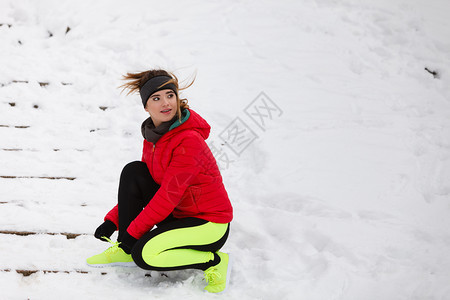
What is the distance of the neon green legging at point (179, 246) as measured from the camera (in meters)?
1.86

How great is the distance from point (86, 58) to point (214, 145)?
171 cm

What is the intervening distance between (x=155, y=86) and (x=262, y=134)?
4.77 feet

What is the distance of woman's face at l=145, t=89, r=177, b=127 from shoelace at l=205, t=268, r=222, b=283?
726 millimetres

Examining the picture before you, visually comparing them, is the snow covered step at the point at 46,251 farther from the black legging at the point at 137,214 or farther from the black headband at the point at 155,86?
the black headband at the point at 155,86

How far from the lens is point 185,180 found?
6.12ft

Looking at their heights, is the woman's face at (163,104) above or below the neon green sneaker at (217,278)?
above

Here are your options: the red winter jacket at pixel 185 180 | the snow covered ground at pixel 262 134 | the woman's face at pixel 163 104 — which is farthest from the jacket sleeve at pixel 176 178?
the snow covered ground at pixel 262 134

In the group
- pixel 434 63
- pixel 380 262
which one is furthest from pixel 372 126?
pixel 380 262

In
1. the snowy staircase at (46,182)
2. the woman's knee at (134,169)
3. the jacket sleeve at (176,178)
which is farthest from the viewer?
the snowy staircase at (46,182)

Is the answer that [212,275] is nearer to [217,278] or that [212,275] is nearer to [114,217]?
[217,278]

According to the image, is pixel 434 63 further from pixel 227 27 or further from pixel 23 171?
pixel 23 171

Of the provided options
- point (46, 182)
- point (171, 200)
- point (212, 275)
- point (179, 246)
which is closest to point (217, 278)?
point (212, 275)

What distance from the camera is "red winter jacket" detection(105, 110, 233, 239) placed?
6.11 feet

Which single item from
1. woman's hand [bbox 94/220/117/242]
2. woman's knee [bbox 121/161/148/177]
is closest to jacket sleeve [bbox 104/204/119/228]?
woman's hand [bbox 94/220/117/242]
